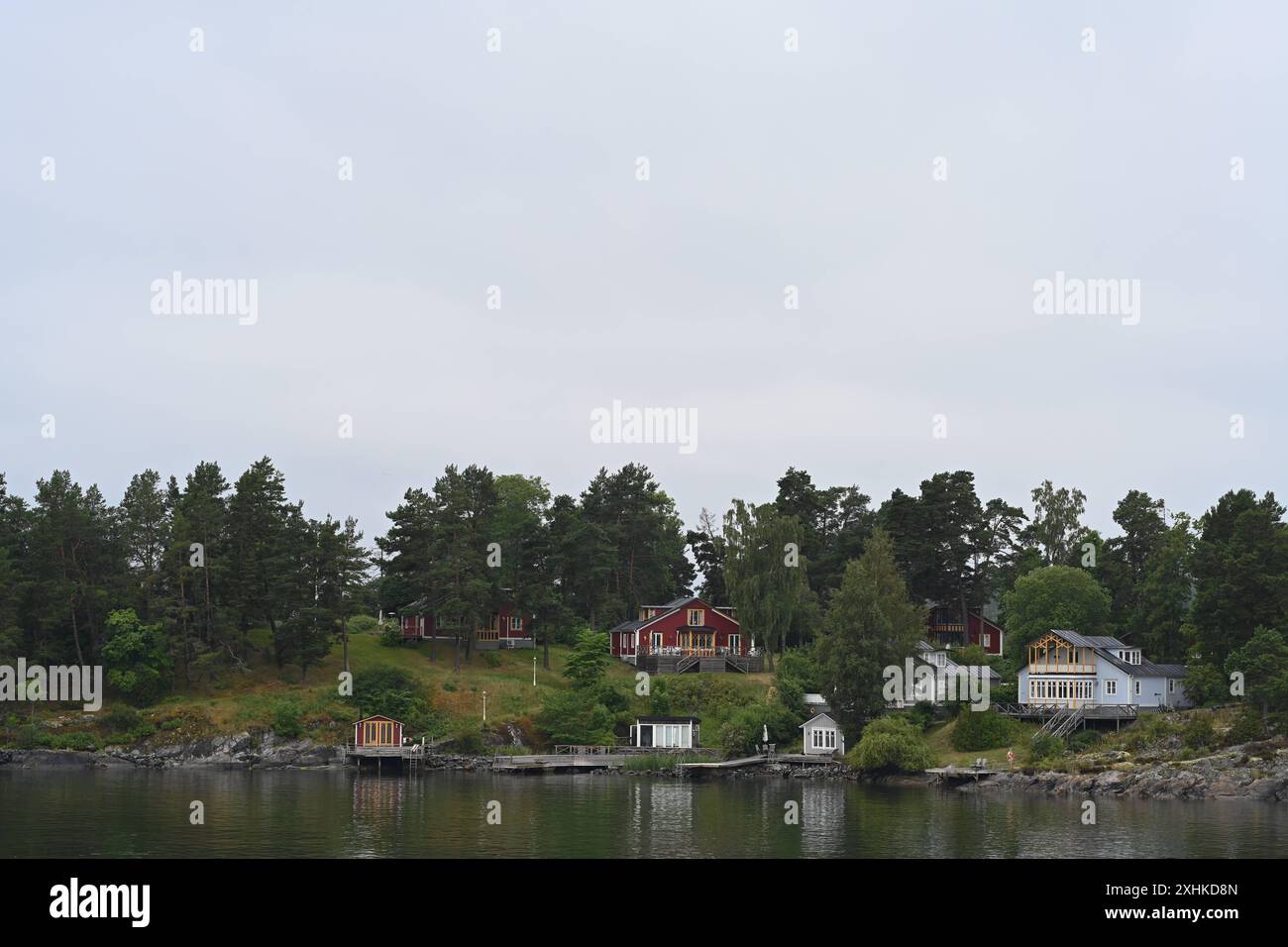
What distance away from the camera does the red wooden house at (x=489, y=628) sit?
312 ft

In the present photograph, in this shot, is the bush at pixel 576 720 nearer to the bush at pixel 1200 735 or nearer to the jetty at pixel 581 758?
the jetty at pixel 581 758

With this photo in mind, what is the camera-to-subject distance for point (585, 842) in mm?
41094

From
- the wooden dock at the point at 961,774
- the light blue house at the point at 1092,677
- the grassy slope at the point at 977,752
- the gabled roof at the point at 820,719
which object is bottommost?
the wooden dock at the point at 961,774

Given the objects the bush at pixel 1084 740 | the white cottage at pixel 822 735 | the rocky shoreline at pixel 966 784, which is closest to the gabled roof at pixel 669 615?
the white cottage at pixel 822 735

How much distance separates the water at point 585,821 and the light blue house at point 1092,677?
58.9 ft

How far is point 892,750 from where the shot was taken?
226ft

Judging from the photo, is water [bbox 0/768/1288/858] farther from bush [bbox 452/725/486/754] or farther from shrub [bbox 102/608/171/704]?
shrub [bbox 102/608/171/704]

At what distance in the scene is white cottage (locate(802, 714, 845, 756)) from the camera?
251 feet

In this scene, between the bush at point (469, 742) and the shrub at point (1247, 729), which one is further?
the bush at point (469, 742)

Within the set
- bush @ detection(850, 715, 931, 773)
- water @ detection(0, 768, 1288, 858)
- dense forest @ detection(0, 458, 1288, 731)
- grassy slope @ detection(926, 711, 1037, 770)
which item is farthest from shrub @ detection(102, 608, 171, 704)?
grassy slope @ detection(926, 711, 1037, 770)
